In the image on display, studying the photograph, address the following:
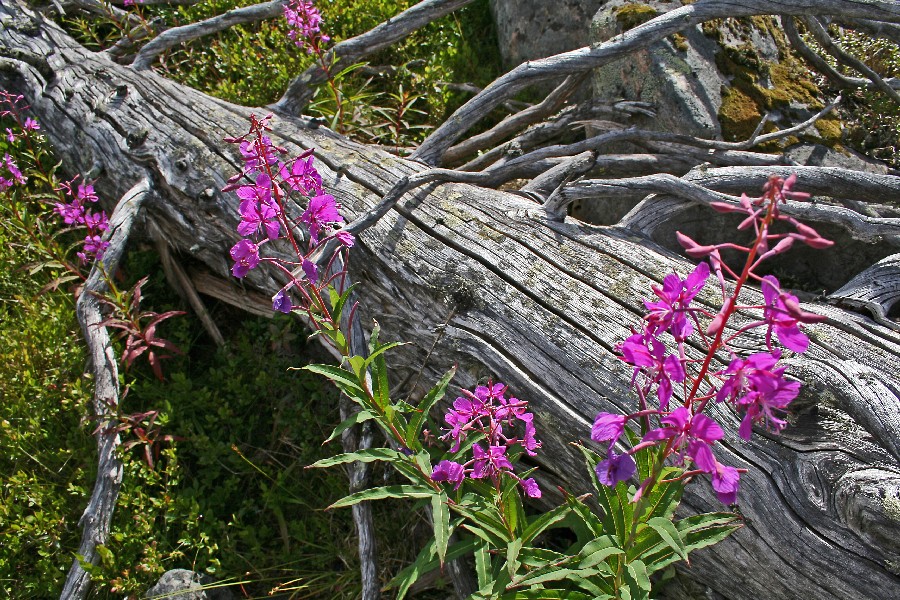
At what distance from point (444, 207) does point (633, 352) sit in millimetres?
2114

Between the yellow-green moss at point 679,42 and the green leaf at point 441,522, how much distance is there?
3.14m

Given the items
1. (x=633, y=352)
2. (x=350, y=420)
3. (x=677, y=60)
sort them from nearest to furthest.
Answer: (x=633, y=352) → (x=350, y=420) → (x=677, y=60)

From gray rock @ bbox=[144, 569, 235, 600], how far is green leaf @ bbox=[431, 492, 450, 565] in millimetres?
1486

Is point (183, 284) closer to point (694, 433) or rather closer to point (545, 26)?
point (545, 26)

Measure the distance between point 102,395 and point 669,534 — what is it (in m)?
3.09

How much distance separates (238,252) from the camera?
224 centimetres

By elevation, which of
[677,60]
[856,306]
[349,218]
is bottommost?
[349,218]

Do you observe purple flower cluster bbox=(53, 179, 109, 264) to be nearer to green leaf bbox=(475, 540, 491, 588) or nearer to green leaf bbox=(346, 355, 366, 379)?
green leaf bbox=(346, 355, 366, 379)

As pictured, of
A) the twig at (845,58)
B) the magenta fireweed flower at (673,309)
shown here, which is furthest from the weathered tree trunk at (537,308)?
the twig at (845,58)

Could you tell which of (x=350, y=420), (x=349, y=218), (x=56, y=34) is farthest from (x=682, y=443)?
(x=56, y=34)

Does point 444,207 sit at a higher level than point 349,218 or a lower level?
higher

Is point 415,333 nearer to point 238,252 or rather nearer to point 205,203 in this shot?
point 238,252

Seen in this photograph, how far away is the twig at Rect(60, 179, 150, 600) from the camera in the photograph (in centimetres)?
324

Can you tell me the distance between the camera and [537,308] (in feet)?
9.73
